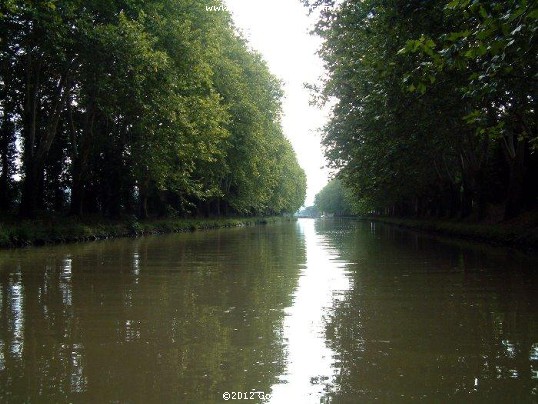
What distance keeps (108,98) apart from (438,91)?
1422 centimetres

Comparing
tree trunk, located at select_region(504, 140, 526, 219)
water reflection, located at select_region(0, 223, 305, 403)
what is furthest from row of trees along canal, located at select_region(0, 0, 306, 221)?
tree trunk, located at select_region(504, 140, 526, 219)

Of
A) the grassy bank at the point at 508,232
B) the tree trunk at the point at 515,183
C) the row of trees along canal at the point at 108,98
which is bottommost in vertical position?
the grassy bank at the point at 508,232

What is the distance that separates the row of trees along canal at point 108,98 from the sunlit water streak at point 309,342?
12.9 meters

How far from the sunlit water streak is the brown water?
0.7 inches

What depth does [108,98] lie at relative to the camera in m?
22.2

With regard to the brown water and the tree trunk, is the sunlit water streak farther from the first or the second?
the tree trunk

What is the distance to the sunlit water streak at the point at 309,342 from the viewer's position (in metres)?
3.95

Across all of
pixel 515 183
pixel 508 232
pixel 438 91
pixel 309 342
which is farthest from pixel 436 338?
pixel 515 183

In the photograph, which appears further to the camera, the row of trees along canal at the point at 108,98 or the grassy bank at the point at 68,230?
the row of trees along canal at the point at 108,98

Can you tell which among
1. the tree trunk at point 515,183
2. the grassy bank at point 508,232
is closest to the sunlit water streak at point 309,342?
the grassy bank at point 508,232

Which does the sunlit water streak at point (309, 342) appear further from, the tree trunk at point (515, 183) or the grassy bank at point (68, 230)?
the tree trunk at point (515, 183)

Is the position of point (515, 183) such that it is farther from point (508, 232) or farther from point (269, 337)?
point (269, 337)

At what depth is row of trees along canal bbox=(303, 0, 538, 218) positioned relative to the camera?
6793mm

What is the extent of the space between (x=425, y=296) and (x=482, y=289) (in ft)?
4.76
